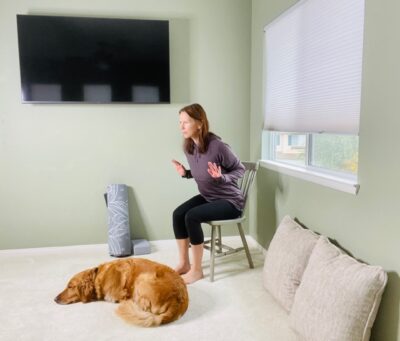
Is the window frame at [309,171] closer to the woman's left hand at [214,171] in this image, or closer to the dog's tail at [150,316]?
the woman's left hand at [214,171]

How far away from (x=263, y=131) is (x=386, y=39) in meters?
1.71

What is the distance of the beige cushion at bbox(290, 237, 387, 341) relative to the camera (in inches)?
65.8

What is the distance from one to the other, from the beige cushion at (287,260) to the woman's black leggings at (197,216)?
1.42ft

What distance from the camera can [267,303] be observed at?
2.43 metres

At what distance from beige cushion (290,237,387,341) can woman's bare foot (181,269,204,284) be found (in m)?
0.89

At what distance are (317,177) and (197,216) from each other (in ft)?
2.90

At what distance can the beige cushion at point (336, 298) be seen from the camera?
167 cm

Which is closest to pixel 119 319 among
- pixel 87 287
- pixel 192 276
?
pixel 87 287

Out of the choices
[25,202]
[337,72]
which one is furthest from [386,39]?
[25,202]

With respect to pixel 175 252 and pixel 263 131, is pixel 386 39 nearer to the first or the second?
pixel 263 131

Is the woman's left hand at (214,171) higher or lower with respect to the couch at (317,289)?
higher

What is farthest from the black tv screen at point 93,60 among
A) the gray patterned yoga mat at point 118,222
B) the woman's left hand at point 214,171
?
the woman's left hand at point 214,171

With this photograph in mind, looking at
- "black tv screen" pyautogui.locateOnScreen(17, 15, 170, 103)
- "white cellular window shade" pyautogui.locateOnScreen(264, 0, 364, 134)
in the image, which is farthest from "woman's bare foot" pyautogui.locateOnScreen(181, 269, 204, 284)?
"black tv screen" pyautogui.locateOnScreen(17, 15, 170, 103)

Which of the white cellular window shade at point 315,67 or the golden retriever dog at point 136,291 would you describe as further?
the golden retriever dog at point 136,291
